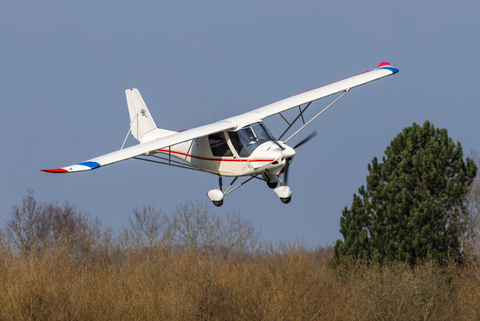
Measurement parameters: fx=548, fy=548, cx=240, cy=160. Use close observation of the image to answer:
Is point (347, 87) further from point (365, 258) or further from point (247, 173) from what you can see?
point (365, 258)

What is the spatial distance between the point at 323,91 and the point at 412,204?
72.1 feet

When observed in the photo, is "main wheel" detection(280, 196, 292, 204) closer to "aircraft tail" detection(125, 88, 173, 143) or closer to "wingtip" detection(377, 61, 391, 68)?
"aircraft tail" detection(125, 88, 173, 143)

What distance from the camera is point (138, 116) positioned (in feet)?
80.1

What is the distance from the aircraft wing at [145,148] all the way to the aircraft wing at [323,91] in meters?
1.45

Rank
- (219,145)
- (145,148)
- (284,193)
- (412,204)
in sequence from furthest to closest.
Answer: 1. (412,204)
2. (219,145)
3. (284,193)
4. (145,148)

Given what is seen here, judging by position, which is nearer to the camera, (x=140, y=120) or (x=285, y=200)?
(x=285, y=200)

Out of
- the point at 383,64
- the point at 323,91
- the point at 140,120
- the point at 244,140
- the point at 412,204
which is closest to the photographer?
the point at 244,140

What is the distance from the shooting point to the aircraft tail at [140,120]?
78.3 ft

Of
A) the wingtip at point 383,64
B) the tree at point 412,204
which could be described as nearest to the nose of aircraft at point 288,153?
Answer: the wingtip at point 383,64

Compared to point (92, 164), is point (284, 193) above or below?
below

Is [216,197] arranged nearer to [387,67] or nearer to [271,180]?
[271,180]

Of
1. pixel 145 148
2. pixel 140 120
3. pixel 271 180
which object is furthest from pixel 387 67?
pixel 145 148

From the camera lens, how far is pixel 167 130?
23422 millimetres

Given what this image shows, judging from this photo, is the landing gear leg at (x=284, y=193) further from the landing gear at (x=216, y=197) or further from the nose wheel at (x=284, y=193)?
the landing gear at (x=216, y=197)
